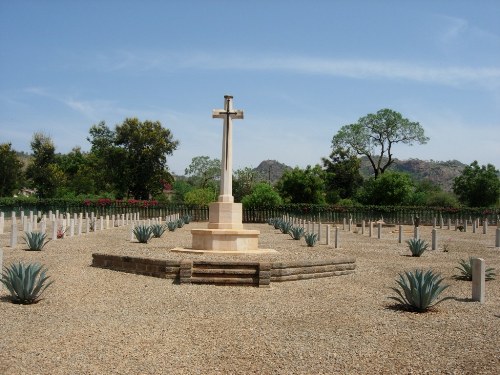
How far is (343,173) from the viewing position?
7619 centimetres

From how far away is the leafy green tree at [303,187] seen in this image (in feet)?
186

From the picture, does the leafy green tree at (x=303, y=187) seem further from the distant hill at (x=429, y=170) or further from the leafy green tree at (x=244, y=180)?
the distant hill at (x=429, y=170)

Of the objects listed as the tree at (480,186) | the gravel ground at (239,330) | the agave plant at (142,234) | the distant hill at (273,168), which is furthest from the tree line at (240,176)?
the distant hill at (273,168)

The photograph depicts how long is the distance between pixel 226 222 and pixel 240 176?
2322 inches

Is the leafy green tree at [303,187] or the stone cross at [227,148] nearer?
the stone cross at [227,148]

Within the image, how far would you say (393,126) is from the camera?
69500 millimetres

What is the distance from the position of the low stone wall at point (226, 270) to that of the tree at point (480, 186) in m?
57.3

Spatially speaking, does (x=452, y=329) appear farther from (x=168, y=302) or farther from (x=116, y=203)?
(x=116, y=203)

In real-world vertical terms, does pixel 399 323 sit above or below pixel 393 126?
below

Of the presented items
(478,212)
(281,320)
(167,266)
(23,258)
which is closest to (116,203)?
(478,212)

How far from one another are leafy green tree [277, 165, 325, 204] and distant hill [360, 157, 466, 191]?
3941 inches

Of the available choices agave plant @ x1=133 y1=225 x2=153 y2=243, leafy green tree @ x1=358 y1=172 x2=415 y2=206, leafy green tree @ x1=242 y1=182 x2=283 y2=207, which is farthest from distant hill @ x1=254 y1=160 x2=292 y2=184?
agave plant @ x1=133 y1=225 x2=153 y2=243

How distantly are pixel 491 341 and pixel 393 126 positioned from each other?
65184 millimetres

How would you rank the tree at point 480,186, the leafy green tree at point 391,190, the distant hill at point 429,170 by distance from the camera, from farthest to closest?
the distant hill at point 429,170, the tree at point 480,186, the leafy green tree at point 391,190
